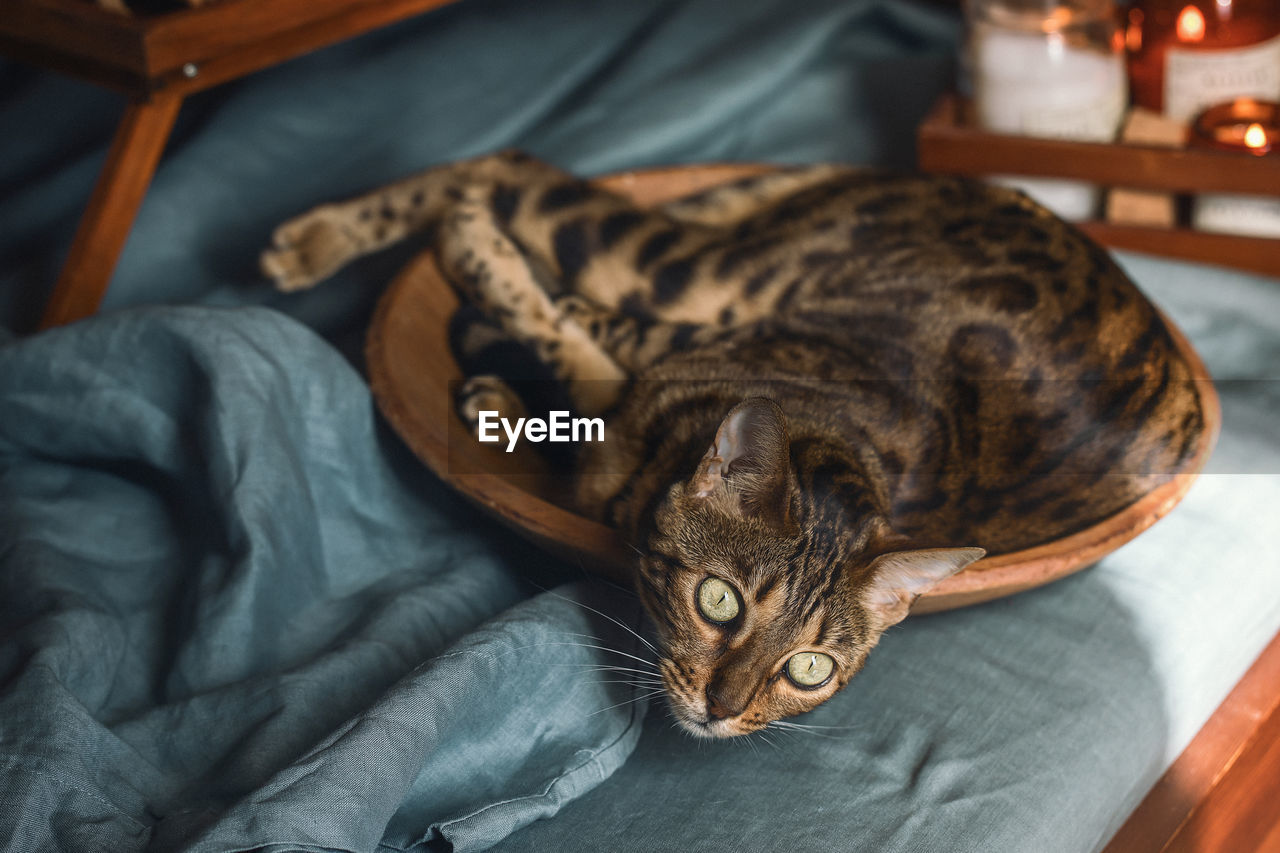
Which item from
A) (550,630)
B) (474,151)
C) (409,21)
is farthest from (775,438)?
(409,21)

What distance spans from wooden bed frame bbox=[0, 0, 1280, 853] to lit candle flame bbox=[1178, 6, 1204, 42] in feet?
2.58

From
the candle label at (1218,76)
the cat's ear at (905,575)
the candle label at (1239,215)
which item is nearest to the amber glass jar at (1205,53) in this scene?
the candle label at (1218,76)

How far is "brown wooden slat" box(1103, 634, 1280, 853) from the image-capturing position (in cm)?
91

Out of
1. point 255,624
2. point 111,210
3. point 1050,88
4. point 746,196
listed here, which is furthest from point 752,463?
point 1050,88

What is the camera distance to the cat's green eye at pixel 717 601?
2.70ft

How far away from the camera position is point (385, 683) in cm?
87

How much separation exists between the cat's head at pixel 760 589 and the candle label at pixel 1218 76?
939mm

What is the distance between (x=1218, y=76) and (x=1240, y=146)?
126 mm

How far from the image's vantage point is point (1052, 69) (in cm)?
142

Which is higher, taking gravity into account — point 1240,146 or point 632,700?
point 1240,146

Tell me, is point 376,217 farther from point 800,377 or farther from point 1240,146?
point 1240,146

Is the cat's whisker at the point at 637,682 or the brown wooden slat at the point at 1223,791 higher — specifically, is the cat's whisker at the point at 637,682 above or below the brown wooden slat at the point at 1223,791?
above

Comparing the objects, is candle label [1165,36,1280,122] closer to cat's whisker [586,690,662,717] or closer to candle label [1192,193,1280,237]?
candle label [1192,193,1280,237]

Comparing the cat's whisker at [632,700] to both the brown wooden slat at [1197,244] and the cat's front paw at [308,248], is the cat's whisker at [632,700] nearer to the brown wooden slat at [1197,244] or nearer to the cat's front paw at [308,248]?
the cat's front paw at [308,248]
